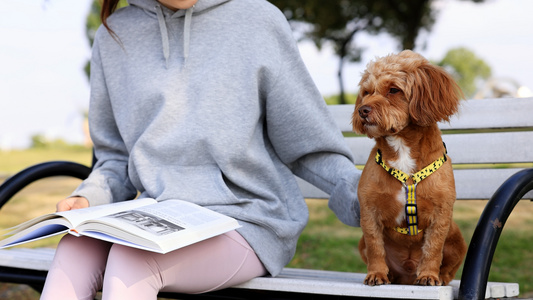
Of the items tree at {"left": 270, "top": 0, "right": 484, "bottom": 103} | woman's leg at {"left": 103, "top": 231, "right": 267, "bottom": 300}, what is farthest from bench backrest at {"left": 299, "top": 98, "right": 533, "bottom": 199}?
tree at {"left": 270, "top": 0, "right": 484, "bottom": 103}

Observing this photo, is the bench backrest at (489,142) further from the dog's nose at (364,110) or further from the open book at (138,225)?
the open book at (138,225)

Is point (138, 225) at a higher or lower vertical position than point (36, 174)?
higher

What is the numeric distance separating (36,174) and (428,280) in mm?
1730

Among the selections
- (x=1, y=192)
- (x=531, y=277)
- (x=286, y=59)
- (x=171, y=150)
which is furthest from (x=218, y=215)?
(x=531, y=277)

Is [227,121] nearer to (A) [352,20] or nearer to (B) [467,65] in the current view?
(A) [352,20]

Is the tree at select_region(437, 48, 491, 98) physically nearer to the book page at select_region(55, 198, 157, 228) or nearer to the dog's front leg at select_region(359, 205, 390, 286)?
the dog's front leg at select_region(359, 205, 390, 286)

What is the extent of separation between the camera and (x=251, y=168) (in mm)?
2062

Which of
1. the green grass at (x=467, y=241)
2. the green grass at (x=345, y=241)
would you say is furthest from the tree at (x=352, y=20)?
the green grass at (x=467, y=241)

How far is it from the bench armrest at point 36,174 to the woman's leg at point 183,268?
107 cm

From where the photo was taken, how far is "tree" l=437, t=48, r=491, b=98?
9610mm

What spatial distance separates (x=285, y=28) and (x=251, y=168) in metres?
0.53

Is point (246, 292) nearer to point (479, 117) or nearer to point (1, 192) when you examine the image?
point (1, 192)

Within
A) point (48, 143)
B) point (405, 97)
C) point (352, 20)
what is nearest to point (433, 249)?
point (405, 97)

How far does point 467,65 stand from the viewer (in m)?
10.1
